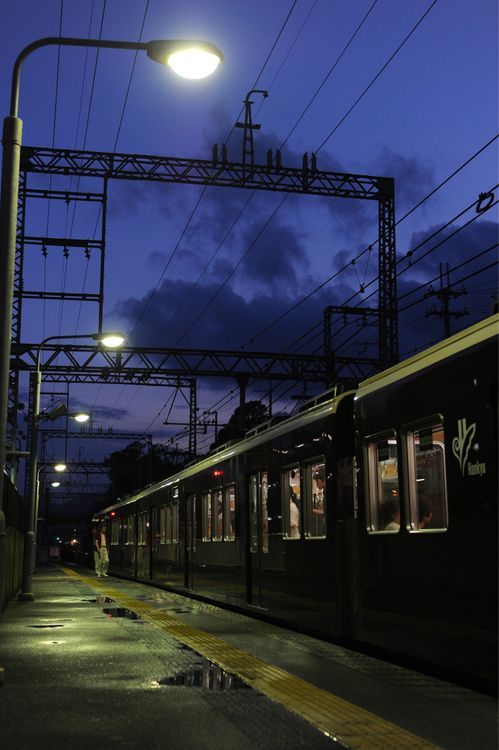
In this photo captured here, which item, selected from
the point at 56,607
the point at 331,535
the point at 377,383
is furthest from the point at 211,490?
the point at 377,383

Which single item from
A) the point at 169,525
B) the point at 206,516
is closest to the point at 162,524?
the point at 169,525

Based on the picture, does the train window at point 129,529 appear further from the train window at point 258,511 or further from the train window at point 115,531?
the train window at point 258,511

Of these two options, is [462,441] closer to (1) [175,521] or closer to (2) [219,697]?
(2) [219,697]

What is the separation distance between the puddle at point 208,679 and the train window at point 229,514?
6.09 meters

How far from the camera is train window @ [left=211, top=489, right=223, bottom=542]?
50.0 ft

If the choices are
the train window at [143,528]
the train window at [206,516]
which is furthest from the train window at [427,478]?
the train window at [143,528]

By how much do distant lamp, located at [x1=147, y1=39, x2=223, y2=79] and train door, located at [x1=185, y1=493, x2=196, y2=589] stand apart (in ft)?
38.1

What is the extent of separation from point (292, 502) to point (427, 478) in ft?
12.7

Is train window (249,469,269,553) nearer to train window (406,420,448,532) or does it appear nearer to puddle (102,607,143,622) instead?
puddle (102,607,143,622)

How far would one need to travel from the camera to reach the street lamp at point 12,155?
723 cm

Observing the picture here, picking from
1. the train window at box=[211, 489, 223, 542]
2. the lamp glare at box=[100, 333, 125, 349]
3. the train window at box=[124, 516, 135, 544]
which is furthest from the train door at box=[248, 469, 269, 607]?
the train window at box=[124, 516, 135, 544]

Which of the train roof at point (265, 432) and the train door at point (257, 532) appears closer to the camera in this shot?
the train roof at point (265, 432)

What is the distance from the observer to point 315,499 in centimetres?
1018

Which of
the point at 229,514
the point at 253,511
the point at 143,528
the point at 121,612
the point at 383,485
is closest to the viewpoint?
the point at 383,485
